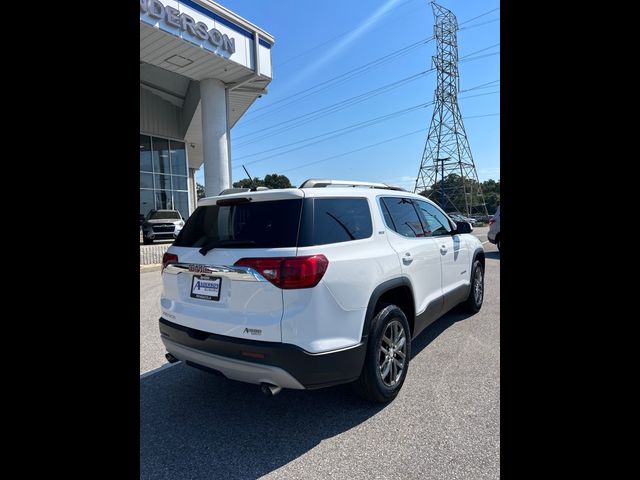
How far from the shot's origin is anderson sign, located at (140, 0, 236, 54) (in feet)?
38.6

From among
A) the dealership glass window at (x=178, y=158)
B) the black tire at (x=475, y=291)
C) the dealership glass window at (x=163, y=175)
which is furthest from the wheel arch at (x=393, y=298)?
the dealership glass window at (x=178, y=158)

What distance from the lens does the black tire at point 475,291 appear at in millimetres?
5321

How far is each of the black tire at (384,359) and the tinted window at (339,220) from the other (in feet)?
2.33

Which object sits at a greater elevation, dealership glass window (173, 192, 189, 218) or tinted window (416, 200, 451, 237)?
dealership glass window (173, 192, 189, 218)

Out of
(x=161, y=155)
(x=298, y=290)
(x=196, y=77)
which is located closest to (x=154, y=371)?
(x=298, y=290)

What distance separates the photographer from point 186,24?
12688 millimetres

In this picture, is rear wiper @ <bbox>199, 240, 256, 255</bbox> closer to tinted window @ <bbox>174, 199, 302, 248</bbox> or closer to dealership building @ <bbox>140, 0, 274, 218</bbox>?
tinted window @ <bbox>174, 199, 302, 248</bbox>

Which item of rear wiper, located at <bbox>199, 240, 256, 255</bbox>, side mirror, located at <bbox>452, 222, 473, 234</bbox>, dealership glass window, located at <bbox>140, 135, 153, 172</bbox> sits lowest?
rear wiper, located at <bbox>199, 240, 256, 255</bbox>

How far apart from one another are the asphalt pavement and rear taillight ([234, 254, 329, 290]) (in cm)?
116

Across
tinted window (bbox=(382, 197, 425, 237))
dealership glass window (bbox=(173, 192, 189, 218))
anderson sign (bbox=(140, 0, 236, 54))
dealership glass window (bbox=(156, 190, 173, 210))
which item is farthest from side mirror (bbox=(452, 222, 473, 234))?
dealership glass window (bbox=(173, 192, 189, 218))

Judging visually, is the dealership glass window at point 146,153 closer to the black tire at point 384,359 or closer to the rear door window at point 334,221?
the rear door window at point 334,221

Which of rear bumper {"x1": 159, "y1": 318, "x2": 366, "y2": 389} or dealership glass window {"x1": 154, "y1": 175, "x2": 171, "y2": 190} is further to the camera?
dealership glass window {"x1": 154, "y1": 175, "x2": 171, "y2": 190}
